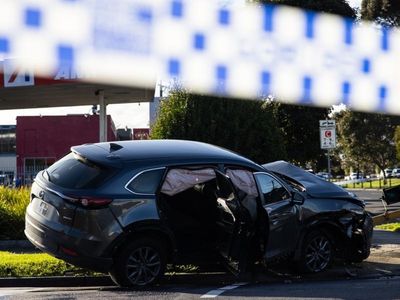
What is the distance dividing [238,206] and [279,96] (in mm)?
16382

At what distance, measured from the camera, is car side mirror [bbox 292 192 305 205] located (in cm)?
877

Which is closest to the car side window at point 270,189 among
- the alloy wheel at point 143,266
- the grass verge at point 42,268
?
the grass verge at point 42,268

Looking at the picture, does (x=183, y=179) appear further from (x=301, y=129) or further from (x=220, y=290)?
(x=301, y=129)

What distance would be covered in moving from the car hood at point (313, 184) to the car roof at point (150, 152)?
A: 1284mm

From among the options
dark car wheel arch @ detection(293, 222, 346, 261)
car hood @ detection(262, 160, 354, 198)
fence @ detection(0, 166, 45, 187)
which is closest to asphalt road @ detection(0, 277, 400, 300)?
dark car wheel arch @ detection(293, 222, 346, 261)

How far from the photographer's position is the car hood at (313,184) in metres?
9.20

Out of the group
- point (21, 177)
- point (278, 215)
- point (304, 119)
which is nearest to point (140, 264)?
point (278, 215)

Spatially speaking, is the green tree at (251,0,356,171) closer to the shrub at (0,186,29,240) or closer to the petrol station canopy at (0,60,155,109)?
the petrol station canopy at (0,60,155,109)

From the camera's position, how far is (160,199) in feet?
26.3

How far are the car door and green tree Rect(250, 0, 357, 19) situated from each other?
1872cm

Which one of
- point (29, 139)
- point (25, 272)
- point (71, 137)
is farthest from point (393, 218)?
point (29, 139)

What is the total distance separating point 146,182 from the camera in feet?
25.9

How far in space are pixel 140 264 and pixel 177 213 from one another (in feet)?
3.11

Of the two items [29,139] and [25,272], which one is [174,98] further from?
[29,139]
